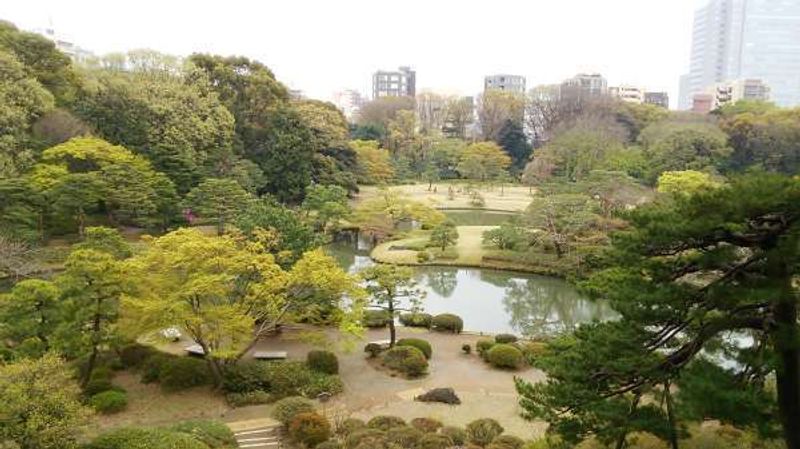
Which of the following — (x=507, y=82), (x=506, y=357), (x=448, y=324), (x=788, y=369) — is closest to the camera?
(x=788, y=369)

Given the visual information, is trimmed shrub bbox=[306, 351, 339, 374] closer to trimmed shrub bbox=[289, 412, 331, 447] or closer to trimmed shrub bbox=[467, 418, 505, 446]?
trimmed shrub bbox=[289, 412, 331, 447]

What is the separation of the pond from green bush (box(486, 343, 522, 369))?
274 centimetres

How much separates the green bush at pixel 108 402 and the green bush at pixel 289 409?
2.90 meters

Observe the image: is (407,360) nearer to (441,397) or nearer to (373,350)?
(373,350)

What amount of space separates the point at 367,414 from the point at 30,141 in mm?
20029

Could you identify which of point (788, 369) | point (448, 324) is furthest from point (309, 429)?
point (448, 324)

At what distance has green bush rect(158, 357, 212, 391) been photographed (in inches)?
482

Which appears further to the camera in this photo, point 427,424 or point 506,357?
point 506,357

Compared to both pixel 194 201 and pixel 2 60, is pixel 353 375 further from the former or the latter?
pixel 2 60

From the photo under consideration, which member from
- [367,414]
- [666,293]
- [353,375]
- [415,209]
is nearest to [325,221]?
[415,209]

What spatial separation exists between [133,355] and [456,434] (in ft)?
25.1

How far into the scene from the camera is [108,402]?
11086 millimetres

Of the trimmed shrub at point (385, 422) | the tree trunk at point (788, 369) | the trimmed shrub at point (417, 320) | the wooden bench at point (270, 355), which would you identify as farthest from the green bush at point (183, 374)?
the tree trunk at point (788, 369)

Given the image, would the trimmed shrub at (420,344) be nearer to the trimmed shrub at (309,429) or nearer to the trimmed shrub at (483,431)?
the trimmed shrub at (483,431)
